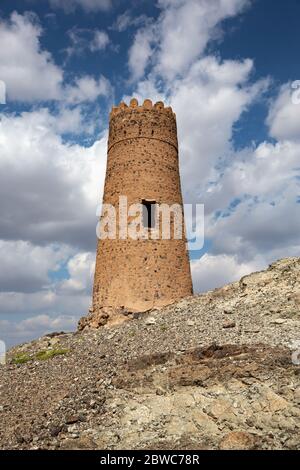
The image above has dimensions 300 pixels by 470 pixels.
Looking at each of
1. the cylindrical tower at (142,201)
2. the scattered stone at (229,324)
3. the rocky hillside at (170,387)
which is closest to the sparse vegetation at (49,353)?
the rocky hillside at (170,387)

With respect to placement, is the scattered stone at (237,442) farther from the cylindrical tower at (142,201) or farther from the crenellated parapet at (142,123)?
the crenellated parapet at (142,123)

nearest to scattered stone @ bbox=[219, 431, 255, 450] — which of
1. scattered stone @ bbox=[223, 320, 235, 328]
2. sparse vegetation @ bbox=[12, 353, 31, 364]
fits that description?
scattered stone @ bbox=[223, 320, 235, 328]

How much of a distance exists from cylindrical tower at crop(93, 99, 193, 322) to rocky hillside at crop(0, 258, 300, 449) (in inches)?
124

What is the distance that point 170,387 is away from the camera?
467 inches

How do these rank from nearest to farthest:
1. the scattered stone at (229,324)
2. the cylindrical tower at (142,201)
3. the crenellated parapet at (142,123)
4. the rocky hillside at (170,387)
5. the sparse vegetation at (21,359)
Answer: the rocky hillside at (170,387) → the scattered stone at (229,324) → the sparse vegetation at (21,359) → the cylindrical tower at (142,201) → the crenellated parapet at (142,123)

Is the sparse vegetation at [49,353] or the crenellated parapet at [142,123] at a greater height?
the crenellated parapet at [142,123]

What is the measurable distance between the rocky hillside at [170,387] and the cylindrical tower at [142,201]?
3.16 metres

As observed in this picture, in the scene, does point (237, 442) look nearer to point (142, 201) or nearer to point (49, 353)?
point (49, 353)

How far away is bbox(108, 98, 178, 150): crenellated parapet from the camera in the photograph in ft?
70.5

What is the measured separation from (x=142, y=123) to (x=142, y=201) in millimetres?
3762

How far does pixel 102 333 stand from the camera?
695 inches

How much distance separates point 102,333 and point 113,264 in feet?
11.7

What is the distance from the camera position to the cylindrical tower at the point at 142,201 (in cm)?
1973
